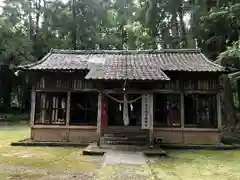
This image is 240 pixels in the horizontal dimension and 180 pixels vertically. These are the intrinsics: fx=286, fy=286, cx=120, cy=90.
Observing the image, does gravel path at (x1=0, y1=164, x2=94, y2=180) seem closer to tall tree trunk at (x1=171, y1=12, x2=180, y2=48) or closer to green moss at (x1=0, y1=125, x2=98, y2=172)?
green moss at (x1=0, y1=125, x2=98, y2=172)

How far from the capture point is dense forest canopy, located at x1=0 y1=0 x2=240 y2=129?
19859 mm

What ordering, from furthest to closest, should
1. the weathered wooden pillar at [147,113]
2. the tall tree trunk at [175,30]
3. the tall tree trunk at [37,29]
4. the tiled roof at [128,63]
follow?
1. the tall tree trunk at [37,29]
2. the tall tree trunk at [175,30]
3. the tiled roof at [128,63]
4. the weathered wooden pillar at [147,113]

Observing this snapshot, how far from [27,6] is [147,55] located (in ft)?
59.7

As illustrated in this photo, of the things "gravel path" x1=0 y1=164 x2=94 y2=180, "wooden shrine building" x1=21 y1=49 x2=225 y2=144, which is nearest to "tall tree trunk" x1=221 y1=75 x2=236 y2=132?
"wooden shrine building" x1=21 y1=49 x2=225 y2=144

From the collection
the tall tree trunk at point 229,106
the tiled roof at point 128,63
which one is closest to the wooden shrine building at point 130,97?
the tiled roof at point 128,63

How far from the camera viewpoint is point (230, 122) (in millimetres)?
18422

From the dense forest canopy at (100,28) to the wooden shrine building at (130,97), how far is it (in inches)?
219

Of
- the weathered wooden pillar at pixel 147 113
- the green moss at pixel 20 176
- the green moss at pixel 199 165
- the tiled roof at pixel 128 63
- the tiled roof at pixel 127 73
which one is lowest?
the green moss at pixel 20 176

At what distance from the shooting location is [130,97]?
14727 mm

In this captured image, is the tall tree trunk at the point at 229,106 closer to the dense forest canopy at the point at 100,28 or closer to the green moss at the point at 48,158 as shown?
the dense forest canopy at the point at 100,28

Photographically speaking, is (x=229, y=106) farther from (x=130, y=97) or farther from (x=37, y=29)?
(x=37, y=29)

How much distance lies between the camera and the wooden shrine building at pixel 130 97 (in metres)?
12.1

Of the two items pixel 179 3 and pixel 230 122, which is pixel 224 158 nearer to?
pixel 230 122

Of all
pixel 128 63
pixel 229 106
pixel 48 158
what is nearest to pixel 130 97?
pixel 128 63
